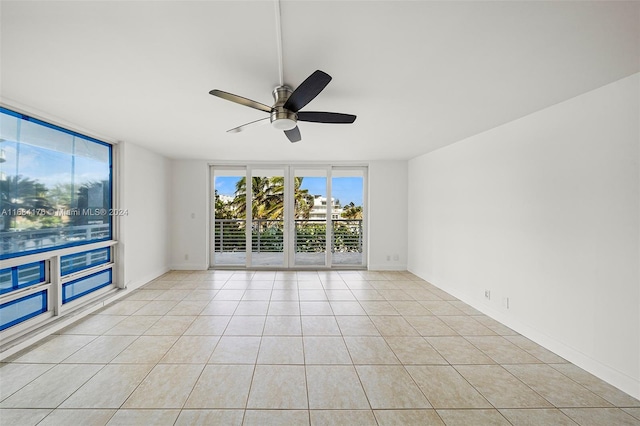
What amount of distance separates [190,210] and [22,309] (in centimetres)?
292

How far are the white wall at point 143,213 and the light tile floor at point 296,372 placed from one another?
89 cm

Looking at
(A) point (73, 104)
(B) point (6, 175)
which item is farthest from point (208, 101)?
(B) point (6, 175)

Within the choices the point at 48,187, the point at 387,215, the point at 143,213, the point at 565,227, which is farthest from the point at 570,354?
the point at 143,213

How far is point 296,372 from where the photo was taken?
208 centimetres

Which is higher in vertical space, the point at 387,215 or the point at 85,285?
the point at 387,215

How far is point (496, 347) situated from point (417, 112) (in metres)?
2.50

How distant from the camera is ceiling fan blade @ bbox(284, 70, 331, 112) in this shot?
5.00 feet

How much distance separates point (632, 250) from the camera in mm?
1872

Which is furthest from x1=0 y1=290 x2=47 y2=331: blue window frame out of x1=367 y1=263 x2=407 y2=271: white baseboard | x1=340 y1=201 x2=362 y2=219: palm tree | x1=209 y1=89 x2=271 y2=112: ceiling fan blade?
x1=367 y1=263 x2=407 y2=271: white baseboard

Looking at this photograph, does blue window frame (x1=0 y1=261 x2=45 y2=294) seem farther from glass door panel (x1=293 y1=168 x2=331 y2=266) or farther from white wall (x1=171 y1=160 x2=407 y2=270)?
glass door panel (x1=293 y1=168 x2=331 y2=266)

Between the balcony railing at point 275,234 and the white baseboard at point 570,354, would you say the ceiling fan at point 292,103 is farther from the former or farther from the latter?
the balcony railing at point 275,234

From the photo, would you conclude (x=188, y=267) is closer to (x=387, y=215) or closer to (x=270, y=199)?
(x=270, y=199)

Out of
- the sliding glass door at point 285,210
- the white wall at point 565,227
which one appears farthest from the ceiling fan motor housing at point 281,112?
the sliding glass door at point 285,210

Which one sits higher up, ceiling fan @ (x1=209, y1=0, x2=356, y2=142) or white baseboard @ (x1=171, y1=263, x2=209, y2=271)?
ceiling fan @ (x1=209, y1=0, x2=356, y2=142)
